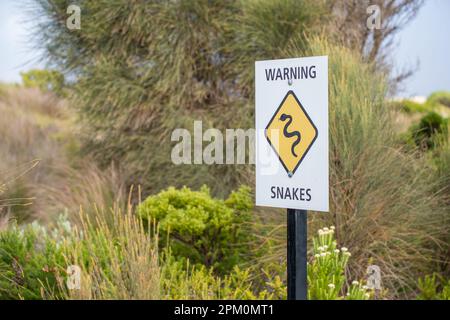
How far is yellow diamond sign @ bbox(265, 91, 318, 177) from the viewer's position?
331 centimetres

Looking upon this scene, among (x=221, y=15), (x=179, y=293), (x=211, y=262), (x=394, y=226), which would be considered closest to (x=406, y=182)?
(x=394, y=226)

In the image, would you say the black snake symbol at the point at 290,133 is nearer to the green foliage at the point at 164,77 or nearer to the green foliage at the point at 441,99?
the green foliage at the point at 164,77

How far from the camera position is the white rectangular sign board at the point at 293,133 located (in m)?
3.26

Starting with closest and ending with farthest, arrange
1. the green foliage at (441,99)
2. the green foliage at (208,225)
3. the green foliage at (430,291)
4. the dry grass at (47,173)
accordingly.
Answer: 1. the green foliage at (430,291)
2. the green foliage at (208,225)
3. the dry grass at (47,173)
4. the green foliage at (441,99)

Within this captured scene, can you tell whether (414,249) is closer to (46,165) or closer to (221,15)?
(221,15)

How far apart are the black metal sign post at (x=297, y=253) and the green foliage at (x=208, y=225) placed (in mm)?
2548

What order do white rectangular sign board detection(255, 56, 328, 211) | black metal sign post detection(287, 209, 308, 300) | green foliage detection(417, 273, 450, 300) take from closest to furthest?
white rectangular sign board detection(255, 56, 328, 211)
black metal sign post detection(287, 209, 308, 300)
green foliage detection(417, 273, 450, 300)

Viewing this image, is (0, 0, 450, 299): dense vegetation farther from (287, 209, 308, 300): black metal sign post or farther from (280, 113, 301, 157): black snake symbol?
(280, 113, 301, 157): black snake symbol

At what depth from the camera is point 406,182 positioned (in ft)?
19.0

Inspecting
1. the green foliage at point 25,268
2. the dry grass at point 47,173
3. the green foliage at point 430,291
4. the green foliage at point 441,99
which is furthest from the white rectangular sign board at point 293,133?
the green foliage at point 441,99

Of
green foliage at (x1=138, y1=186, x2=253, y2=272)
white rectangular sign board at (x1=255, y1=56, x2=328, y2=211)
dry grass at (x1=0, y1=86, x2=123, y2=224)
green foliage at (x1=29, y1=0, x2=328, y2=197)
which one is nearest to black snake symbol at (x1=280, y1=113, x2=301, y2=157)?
white rectangular sign board at (x1=255, y1=56, x2=328, y2=211)

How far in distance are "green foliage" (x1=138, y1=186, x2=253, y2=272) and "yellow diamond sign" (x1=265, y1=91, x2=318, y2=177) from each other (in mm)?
2632

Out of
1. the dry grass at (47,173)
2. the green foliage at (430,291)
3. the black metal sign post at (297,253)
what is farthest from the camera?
the dry grass at (47,173)
